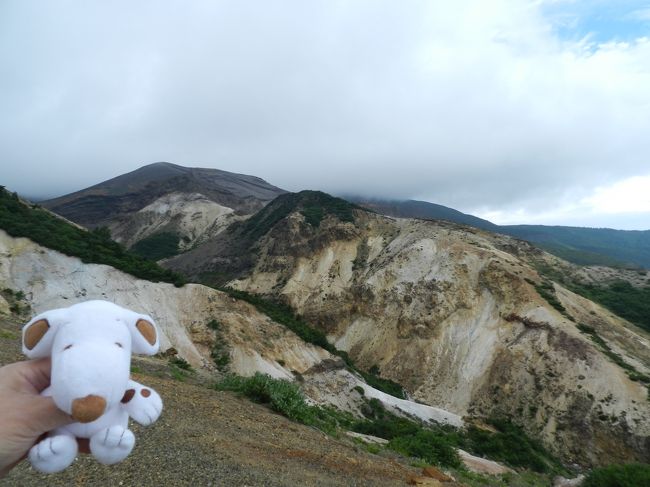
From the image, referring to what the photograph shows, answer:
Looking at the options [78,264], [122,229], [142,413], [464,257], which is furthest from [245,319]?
[122,229]

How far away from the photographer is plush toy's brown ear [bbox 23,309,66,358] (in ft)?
7.64

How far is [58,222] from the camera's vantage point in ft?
97.6

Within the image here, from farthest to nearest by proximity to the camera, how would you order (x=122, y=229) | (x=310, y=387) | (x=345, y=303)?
1. (x=122, y=229)
2. (x=345, y=303)
3. (x=310, y=387)

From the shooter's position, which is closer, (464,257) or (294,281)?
(464,257)

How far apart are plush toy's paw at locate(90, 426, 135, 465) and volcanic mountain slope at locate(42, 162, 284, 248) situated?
8394 centimetres

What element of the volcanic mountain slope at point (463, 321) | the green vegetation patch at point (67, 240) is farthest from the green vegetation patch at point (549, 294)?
the green vegetation patch at point (67, 240)

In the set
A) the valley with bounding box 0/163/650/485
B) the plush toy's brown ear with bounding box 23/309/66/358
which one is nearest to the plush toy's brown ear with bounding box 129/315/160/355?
the plush toy's brown ear with bounding box 23/309/66/358

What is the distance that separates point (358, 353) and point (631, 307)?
92.2ft

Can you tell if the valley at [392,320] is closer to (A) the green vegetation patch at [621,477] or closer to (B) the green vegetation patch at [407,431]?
(B) the green vegetation patch at [407,431]

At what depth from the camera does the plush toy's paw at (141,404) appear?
2553 millimetres

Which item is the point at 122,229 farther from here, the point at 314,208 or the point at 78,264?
the point at 78,264

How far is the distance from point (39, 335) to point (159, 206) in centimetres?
10489

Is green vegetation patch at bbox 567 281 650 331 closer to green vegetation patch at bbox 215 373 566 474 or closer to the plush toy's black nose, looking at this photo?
green vegetation patch at bbox 215 373 566 474

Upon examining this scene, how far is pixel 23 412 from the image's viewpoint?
7.03 ft
